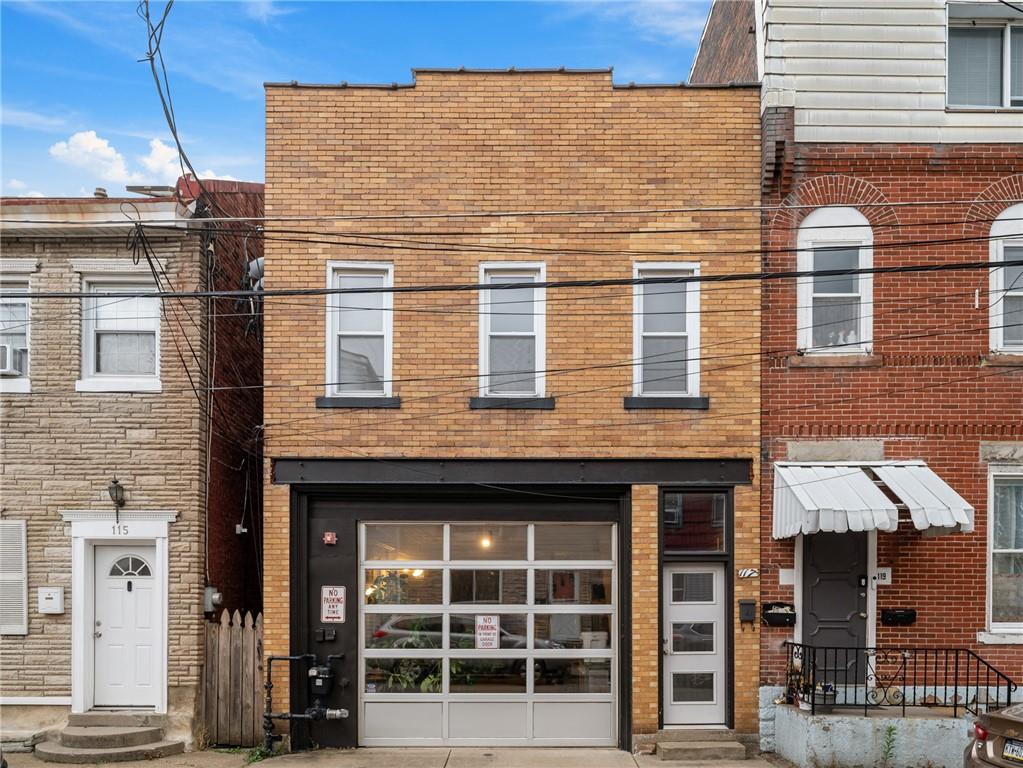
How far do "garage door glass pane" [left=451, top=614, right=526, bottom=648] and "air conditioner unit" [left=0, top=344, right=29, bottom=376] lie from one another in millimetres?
6045

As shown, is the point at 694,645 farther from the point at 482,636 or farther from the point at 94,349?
the point at 94,349

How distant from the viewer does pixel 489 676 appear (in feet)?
36.5

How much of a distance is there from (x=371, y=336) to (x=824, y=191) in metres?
5.67

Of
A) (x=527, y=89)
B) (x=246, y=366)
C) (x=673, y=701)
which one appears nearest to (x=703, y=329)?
(x=527, y=89)

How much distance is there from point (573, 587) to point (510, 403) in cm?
237

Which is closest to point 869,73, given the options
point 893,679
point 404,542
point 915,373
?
point 915,373

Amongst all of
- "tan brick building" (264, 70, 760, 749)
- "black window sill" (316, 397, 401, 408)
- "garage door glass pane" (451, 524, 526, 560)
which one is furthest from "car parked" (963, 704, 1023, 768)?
"black window sill" (316, 397, 401, 408)

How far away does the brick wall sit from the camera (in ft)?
35.3

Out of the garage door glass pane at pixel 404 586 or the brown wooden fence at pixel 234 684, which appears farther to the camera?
the garage door glass pane at pixel 404 586

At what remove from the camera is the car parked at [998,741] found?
7.98 m

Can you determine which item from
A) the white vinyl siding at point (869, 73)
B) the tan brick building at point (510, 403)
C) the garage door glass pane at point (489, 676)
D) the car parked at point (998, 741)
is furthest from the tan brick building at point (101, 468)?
the car parked at point (998, 741)

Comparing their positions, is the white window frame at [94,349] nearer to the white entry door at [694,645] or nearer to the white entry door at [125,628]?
the white entry door at [125,628]

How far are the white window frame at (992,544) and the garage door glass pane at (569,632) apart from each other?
445 centimetres

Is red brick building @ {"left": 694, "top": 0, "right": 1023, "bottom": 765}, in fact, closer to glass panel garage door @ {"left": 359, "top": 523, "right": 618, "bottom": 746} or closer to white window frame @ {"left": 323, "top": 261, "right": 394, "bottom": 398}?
glass panel garage door @ {"left": 359, "top": 523, "right": 618, "bottom": 746}
